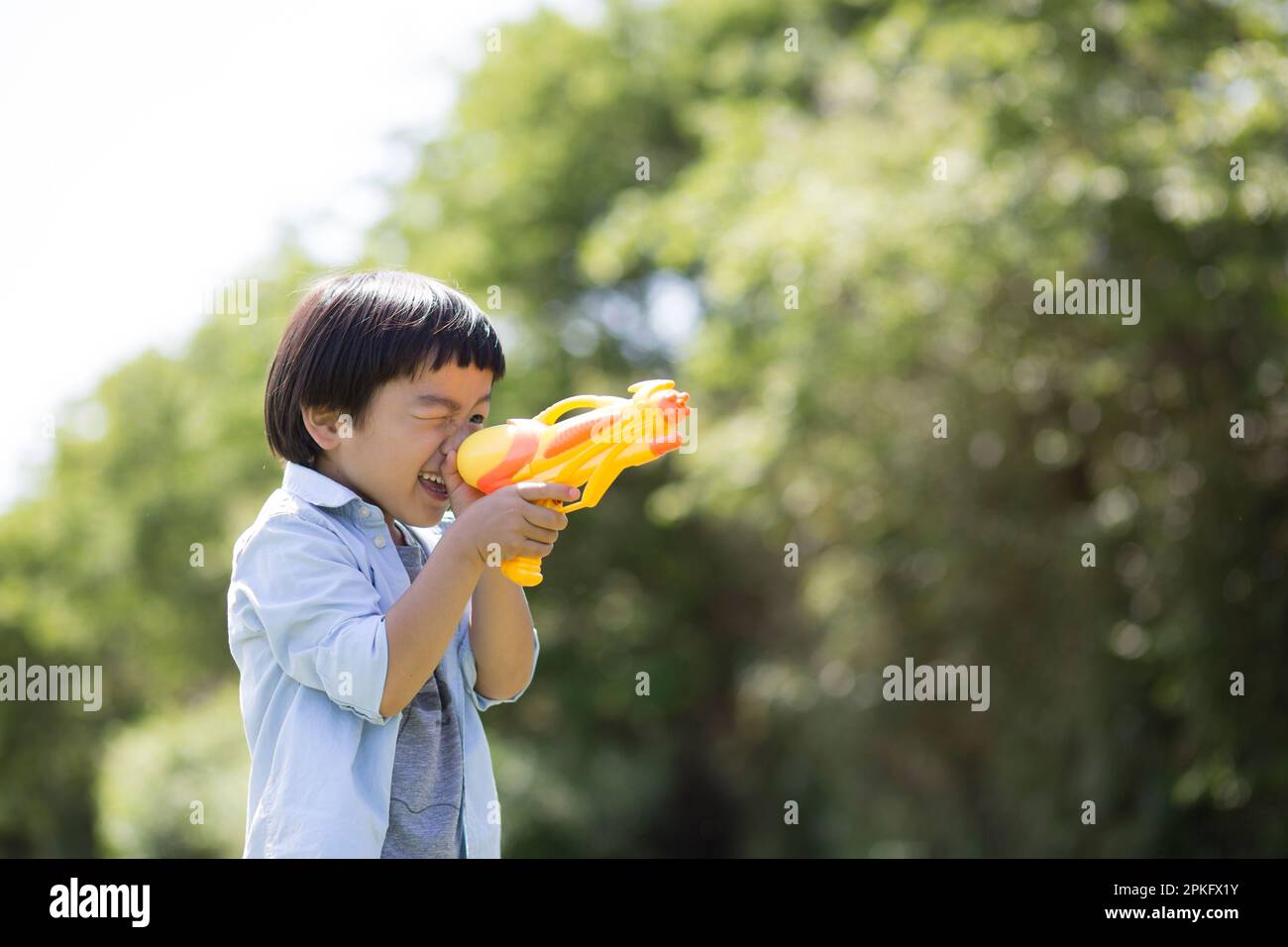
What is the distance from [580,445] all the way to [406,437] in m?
0.31

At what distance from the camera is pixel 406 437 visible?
2.24 m

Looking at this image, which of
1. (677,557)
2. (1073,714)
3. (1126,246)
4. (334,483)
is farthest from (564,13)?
(334,483)

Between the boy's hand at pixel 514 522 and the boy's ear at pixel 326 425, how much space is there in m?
0.32

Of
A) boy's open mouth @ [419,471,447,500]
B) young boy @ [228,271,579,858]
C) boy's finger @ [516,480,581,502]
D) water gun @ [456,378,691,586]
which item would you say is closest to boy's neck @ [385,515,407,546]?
young boy @ [228,271,579,858]

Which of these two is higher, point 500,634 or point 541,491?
point 541,491

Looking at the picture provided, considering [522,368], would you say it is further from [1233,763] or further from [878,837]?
[1233,763]

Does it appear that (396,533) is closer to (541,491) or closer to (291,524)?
(291,524)

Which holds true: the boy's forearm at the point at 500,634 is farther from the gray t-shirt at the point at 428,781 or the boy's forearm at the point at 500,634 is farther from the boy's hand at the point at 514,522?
the boy's hand at the point at 514,522

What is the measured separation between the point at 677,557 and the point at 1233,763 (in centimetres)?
820

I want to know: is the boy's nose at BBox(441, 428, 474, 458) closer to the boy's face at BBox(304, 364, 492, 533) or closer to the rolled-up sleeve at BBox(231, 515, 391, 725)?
the boy's face at BBox(304, 364, 492, 533)

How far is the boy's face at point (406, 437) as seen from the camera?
2234 mm

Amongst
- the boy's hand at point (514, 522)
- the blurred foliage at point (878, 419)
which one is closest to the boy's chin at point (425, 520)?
the boy's hand at point (514, 522)

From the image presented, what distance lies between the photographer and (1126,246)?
25.2 feet

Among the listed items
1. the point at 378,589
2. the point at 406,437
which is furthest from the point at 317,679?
the point at 406,437
